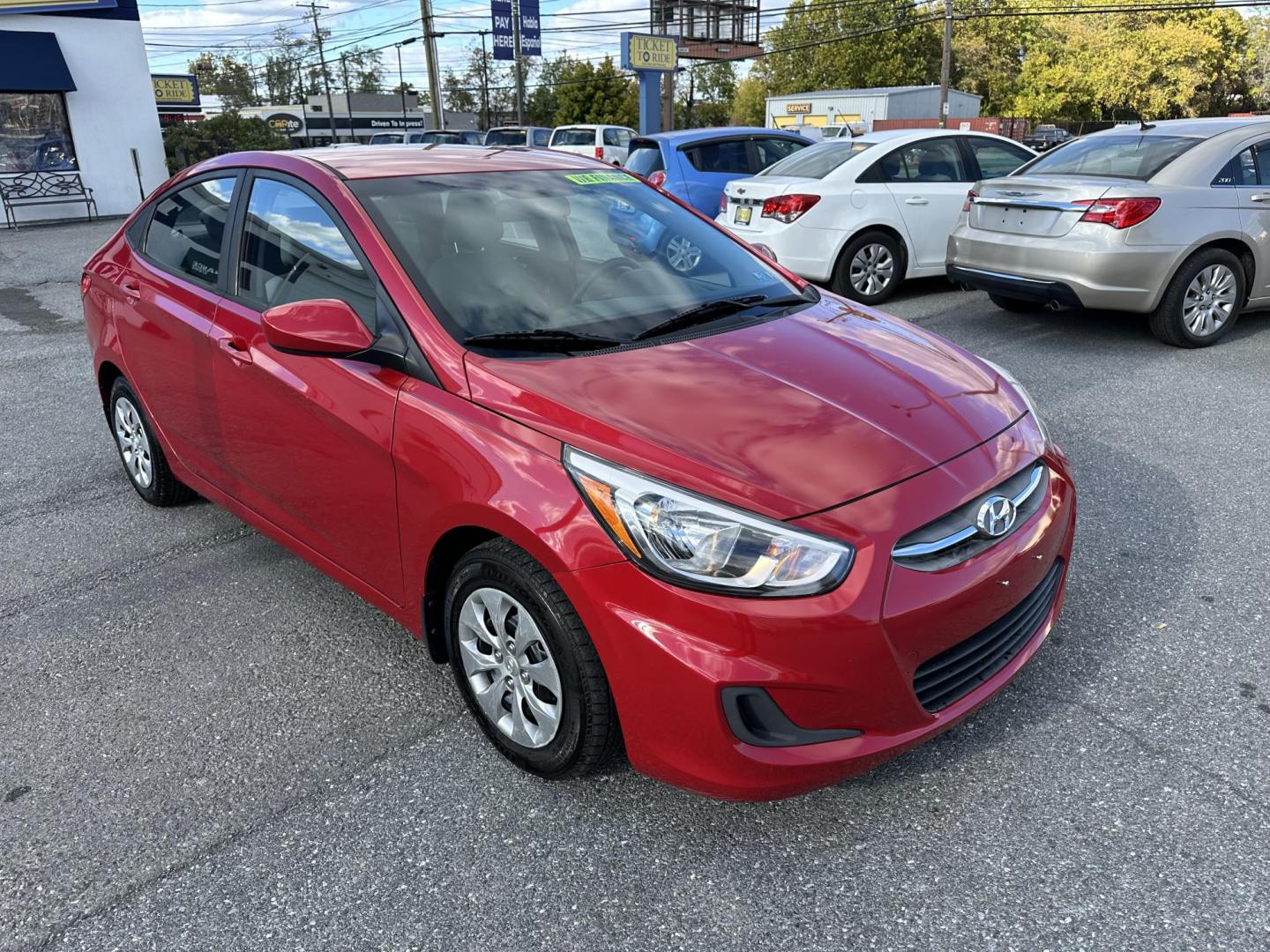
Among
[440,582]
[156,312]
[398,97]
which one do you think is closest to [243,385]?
[156,312]

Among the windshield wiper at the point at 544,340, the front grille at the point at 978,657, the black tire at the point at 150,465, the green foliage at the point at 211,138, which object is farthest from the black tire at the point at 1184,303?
the green foliage at the point at 211,138

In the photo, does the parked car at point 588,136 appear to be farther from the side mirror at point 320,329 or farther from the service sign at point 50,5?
the side mirror at point 320,329

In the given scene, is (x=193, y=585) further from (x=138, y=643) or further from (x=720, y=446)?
(x=720, y=446)

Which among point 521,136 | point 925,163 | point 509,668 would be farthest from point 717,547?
point 521,136

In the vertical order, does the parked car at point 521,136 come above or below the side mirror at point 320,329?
below

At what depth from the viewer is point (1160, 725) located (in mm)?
2740

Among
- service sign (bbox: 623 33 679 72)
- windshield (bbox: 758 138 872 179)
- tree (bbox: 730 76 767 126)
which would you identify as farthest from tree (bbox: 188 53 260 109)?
windshield (bbox: 758 138 872 179)

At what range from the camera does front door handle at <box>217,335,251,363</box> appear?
319 cm

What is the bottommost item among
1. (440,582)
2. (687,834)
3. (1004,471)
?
(687,834)

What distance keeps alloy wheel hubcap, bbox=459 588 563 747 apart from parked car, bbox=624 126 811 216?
846 cm

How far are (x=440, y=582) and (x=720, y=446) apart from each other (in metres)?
0.96

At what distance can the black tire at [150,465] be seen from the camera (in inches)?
163

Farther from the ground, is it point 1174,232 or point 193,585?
point 1174,232

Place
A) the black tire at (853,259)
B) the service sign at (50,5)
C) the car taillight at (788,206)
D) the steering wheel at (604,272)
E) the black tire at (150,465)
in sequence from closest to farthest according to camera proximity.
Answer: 1. the steering wheel at (604,272)
2. the black tire at (150,465)
3. the car taillight at (788,206)
4. the black tire at (853,259)
5. the service sign at (50,5)
